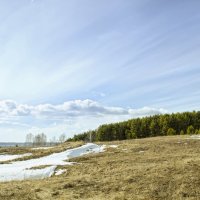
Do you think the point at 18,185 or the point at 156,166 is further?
the point at 156,166

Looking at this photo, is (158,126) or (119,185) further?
(158,126)

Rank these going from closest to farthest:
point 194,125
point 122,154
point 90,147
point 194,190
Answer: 1. point 194,190
2. point 122,154
3. point 90,147
4. point 194,125

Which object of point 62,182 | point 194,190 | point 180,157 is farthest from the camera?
point 180,157

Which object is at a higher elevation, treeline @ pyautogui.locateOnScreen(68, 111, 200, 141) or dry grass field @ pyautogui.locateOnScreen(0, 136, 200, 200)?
treeline @ pyautogui.locateOnScreen(68, 111, 200, 141)

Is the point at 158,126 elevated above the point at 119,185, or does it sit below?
above

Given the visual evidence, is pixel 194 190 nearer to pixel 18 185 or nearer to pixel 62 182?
pixel 62 182

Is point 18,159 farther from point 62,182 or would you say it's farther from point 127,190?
point 127,190

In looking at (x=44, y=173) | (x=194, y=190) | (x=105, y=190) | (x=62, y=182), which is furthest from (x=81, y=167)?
(x=194, y=190)

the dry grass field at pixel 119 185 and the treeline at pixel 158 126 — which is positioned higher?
the treeline at pixel 158 126

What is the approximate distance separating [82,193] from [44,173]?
6934 millimetres

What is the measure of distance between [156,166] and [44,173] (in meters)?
7.98

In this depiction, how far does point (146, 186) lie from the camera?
62.0ft

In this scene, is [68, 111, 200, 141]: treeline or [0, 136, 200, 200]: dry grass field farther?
[68, 111, 200, 141]: treeline

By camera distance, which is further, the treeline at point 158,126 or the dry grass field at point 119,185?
the treeline at point 158,126
